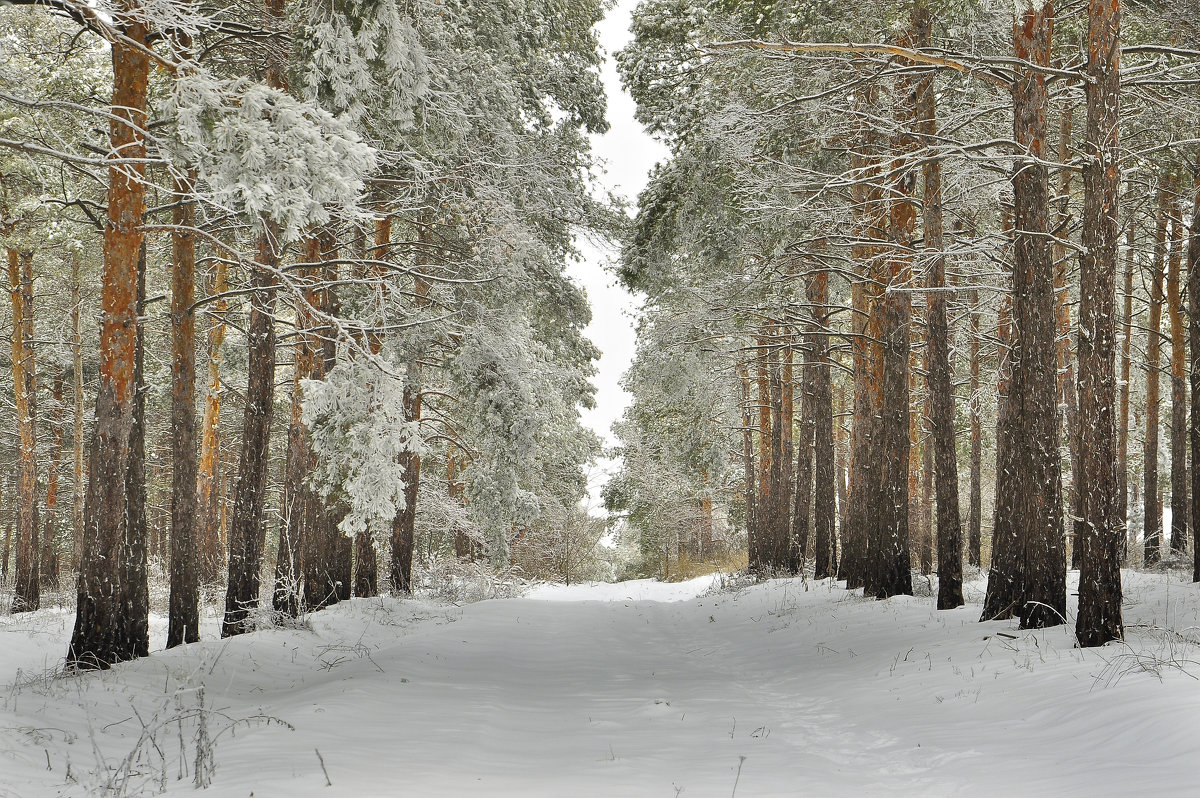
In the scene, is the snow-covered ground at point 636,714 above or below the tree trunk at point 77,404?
below

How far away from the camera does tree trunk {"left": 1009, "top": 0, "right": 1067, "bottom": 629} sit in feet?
29.8

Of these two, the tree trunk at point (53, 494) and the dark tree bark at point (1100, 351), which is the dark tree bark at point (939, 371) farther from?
the tree trunk at point (53, 494)

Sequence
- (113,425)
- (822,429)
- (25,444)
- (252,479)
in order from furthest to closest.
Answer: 1. (822,429)
2. (25,444)
3. (252,479)
4. (113,425)

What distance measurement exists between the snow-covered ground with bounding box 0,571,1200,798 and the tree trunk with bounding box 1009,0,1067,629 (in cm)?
70

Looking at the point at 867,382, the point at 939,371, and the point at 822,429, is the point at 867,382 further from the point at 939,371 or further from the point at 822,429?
the point at 939,371

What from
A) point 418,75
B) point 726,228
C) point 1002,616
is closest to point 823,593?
point 1002,616

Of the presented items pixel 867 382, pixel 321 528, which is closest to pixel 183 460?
pixel 321 528

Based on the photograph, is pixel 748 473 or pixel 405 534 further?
pixel 748 473

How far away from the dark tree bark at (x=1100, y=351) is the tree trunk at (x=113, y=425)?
918 cm

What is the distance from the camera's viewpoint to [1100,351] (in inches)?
297

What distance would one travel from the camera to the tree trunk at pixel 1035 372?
29.8 ft

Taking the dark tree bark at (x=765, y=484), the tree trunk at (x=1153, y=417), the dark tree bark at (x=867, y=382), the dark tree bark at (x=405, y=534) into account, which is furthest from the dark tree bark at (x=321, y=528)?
the tree trunk at (x=1153, y=417)

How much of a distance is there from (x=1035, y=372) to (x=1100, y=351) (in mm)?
1805

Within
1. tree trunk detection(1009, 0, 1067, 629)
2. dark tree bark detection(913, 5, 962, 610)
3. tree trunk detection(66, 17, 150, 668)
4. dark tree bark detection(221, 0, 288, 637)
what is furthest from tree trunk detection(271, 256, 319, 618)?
tree trunk detection(1009, 0, 1067, 629)
